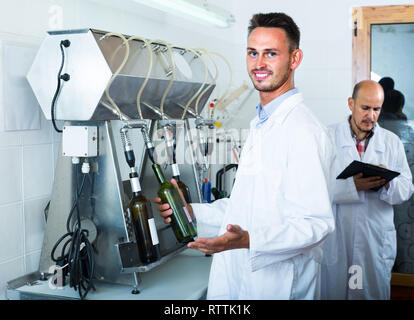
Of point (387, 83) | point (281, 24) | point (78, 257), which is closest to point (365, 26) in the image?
point (387, 83)

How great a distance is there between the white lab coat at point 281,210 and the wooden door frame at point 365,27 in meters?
2.10

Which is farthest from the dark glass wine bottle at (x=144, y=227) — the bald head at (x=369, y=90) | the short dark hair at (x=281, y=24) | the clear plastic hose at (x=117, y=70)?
the bald head at (x=369, y=90)

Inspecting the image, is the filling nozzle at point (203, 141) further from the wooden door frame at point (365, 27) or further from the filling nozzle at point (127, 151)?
the wooden door frame at point (365, 27)

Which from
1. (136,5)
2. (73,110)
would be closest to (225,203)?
(73,110)

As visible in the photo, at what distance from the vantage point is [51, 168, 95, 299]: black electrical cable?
59.6 inches

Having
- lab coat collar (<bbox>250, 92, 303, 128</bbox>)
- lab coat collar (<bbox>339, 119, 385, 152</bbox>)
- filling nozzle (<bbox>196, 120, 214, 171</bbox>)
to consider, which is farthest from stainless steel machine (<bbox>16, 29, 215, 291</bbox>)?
lab coat collar (<bbox>339, 119, 385, 152</bbox>)

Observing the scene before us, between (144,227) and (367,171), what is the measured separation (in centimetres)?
116

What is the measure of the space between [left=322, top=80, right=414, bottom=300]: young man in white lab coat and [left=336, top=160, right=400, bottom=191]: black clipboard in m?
0.10

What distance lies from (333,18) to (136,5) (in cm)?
165

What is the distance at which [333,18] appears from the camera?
3395 millimetres

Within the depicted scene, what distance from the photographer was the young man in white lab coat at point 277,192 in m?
1.23

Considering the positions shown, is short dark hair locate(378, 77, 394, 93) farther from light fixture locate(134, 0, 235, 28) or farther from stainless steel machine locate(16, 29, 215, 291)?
stainless steel machine locate(16, 29, 215, 291)

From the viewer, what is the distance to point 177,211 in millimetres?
1564

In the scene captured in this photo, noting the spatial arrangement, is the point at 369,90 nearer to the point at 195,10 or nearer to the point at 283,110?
the point at 195,10
